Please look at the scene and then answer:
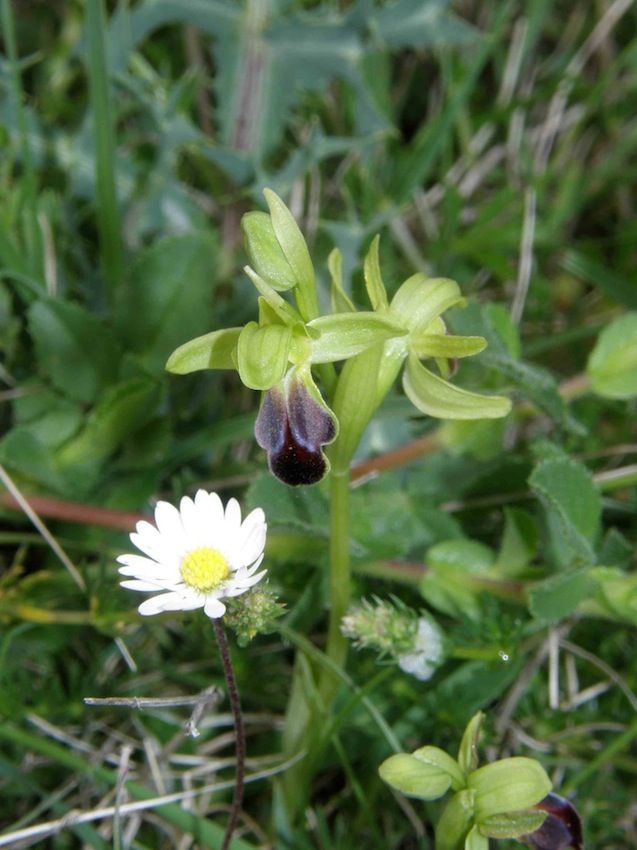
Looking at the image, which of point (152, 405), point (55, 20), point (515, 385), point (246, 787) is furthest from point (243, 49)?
point (246, 787)

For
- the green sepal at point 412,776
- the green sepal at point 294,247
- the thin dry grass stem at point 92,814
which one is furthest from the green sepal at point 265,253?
the thin dry grass stem at point 92,814

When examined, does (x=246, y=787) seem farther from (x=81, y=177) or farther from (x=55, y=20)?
(x=55, y=20)

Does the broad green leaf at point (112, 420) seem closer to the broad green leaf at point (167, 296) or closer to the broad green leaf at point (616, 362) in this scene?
the broad green leaf at point (167, 296)

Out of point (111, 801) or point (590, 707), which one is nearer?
point (111, 801)

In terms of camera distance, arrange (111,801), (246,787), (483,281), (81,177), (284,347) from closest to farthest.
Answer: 1. (284,347)
2. (111,801)
3. (246,787)
4. (81,177)
5. (483,281)

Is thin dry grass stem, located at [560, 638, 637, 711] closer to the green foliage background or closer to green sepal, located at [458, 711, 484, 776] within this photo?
the green foliage background
